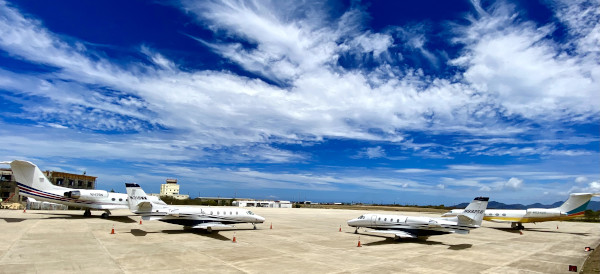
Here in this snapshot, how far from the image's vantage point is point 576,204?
4031cm

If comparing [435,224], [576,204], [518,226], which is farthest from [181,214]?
[576,204]

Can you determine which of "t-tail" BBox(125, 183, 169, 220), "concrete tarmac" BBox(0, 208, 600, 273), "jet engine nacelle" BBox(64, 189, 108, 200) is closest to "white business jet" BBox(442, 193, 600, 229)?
"concrete tarmac" BBox(0, 208, 600, 273)

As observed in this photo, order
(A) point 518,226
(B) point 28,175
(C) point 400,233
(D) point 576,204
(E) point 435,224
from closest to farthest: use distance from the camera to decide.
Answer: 1. (E) point 435,224
2. (C) point 400,233
3. (B) point 28,175
4. (D) point 576,204
5. (A) point 518,226

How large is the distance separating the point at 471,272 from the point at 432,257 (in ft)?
12.3

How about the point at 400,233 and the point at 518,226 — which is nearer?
the point at 400,233

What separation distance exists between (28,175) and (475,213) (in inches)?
1671

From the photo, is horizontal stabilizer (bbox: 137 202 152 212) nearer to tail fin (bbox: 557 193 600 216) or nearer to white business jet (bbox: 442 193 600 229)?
white business jet (bbox: 442 193 600 229)

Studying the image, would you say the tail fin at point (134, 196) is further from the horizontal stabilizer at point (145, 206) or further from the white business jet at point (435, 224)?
the white business jet at point (435, 224)

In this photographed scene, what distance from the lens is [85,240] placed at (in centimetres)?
2189

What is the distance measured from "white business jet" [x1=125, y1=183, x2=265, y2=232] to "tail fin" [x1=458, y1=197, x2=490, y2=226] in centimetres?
1818

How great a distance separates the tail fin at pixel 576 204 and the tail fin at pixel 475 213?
915 inches

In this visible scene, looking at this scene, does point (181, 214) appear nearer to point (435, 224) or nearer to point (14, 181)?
point (435, 224)

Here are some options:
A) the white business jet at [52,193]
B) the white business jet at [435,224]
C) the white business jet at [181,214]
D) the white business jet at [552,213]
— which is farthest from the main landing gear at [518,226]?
the white business jet at [52,193]

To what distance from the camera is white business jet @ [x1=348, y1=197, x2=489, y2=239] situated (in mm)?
25359
